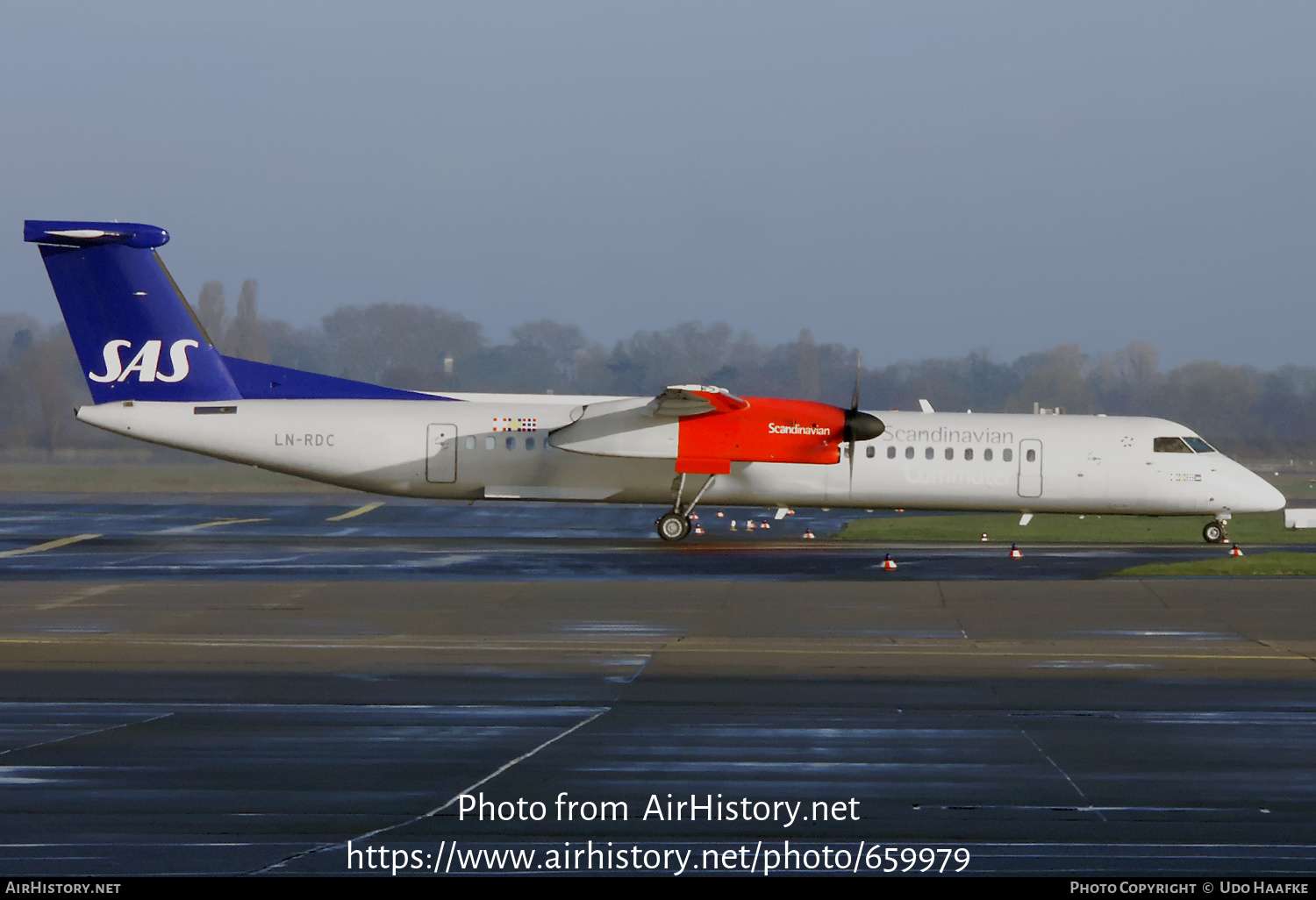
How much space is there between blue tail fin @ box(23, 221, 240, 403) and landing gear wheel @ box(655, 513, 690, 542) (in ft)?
34.0

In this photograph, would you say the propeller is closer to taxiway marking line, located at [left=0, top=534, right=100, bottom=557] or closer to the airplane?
the airplane

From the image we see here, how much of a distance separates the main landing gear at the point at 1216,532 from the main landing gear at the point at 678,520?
11.4 meters

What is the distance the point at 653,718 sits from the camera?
36.7 feet

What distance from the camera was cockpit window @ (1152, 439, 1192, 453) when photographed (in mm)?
A: 31141

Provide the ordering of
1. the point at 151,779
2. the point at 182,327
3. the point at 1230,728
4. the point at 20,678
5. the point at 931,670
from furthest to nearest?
1. the point at 182,327
2. the point at 931,670
3. the point at 20,678
4. the point at 1230,728
5. the point at 151,779

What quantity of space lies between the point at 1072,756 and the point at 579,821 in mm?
3915

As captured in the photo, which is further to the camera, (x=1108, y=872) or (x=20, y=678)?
(x=20, y=678)

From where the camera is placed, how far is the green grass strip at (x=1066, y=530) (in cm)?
3334

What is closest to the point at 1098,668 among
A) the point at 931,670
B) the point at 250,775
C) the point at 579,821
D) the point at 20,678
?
the point at 931,670

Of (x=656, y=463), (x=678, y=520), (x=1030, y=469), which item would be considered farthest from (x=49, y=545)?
(x=1030, y=469)

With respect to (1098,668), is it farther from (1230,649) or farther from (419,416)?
(419,416)

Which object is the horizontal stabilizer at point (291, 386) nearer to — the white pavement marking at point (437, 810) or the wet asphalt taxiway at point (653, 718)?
the wet asphalt taxiway at point (653, 718)

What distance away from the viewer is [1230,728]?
10805 millimetres

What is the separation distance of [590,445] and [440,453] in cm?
354
